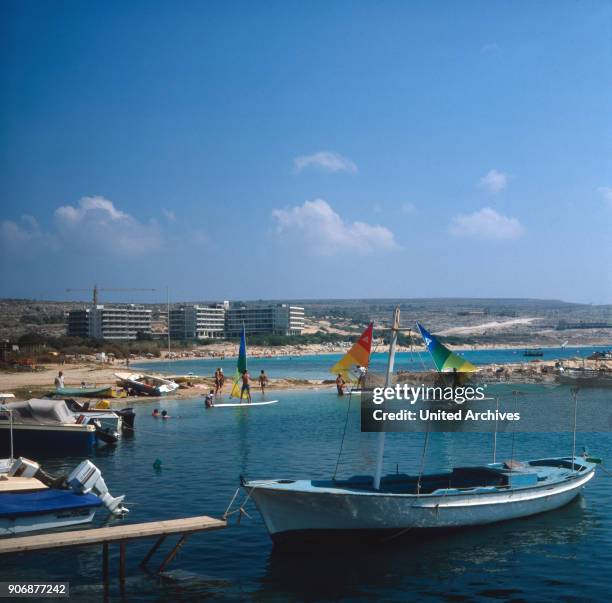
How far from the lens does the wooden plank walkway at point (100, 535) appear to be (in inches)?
669

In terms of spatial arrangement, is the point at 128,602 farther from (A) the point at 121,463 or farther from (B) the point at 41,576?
(A) the point at 121,463

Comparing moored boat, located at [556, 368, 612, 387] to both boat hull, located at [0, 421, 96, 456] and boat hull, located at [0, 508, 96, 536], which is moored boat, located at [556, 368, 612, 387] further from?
boat hull, located at [0, 508, 96, 536]

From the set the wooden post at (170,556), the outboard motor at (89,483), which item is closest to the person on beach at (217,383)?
the outboard motor at (89,483)

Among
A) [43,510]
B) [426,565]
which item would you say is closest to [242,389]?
[43,510]

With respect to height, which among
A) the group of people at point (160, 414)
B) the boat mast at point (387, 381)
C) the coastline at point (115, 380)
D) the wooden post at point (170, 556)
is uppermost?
the boat mast at point (387, 381)

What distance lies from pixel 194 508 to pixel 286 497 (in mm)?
5550

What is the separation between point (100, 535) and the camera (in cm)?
1758

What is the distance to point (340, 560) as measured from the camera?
63.8 feet

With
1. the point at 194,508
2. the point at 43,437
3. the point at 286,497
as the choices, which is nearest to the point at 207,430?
the point at 43,437

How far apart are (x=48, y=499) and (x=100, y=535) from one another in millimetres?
4181

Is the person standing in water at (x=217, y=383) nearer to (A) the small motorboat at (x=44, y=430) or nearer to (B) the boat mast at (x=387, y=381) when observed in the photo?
(A) the small motorboat at (x=44, y=430)

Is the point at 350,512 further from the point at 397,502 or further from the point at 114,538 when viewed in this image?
the point at 114,538

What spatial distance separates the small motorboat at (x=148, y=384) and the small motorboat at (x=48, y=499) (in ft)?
127

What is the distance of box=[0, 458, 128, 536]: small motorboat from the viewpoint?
65.4 ft
